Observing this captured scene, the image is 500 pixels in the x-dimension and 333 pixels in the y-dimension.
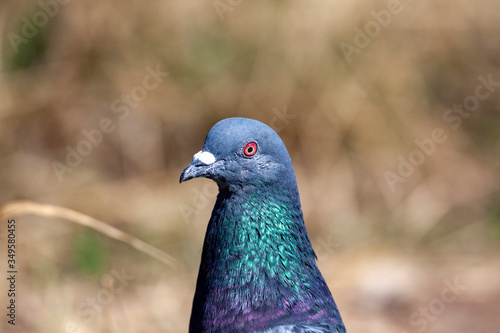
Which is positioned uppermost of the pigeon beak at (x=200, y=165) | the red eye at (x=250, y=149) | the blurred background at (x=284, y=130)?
the blurred background at (x=284, y=130)

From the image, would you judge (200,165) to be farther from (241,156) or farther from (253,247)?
(253,247)

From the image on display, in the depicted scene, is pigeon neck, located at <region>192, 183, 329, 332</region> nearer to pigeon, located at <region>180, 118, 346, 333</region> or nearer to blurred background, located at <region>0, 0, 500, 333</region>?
pigeon, located at <region>180, 118, 346, 333</region>

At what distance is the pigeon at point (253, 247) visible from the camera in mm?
2967

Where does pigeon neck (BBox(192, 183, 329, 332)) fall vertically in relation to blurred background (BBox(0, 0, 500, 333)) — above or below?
below

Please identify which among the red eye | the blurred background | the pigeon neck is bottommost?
the pigeon neck

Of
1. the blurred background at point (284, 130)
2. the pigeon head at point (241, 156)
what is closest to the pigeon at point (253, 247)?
the pigeon head at point (241, 156)

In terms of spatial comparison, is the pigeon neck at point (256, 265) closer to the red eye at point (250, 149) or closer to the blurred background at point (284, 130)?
the red eye at point (250, 149)

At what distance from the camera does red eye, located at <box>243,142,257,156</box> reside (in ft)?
9.98

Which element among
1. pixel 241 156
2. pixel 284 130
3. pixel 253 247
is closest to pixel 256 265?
pixel 253 247

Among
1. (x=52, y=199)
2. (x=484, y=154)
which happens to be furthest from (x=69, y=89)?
(x=484, y=154)

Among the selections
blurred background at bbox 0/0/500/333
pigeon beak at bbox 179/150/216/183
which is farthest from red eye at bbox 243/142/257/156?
blurred background at bbox 0/0/500/333

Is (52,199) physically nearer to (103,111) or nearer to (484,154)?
(103,111)

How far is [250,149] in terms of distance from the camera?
3.05 metres

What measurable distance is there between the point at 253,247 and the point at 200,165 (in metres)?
0.43
